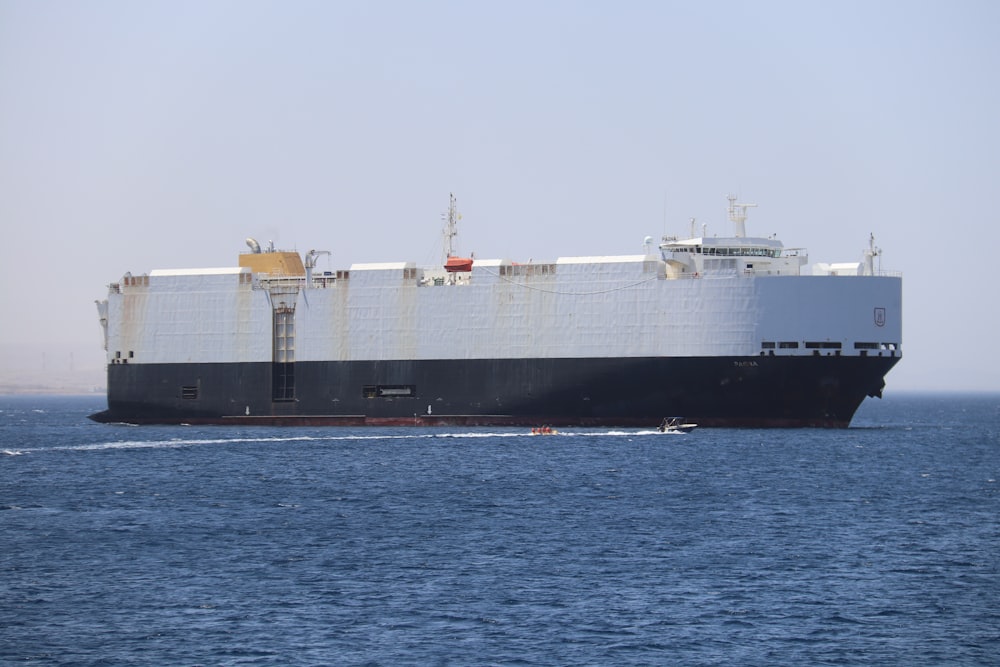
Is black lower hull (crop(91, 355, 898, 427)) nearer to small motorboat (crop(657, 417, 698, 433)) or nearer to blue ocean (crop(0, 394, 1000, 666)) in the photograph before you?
small motorboat (crop(657, 417, 698, 433))

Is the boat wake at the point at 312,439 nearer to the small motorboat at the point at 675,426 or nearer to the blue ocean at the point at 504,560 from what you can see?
the small motorboat at the point at 675,426

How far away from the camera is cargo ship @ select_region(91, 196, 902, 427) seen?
246 feet

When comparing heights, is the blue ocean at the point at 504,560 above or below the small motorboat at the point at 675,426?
below

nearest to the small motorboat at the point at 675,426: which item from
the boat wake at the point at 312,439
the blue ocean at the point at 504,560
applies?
the boat wake at the point at 312,439

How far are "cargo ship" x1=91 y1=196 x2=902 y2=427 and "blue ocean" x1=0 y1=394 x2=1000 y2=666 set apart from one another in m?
9.91

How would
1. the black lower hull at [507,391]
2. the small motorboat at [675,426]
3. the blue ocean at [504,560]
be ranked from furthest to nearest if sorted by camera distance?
1. the black lower hull at [507,391]
2. the small motorboat at [675,426]
3. the blue ocean at [504,560]

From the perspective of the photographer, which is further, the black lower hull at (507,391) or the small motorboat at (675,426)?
the black lower hull at (507,391)

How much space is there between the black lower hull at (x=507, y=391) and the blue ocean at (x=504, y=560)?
362 inches

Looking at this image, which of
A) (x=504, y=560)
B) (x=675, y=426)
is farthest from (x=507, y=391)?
(x=504, y=560)

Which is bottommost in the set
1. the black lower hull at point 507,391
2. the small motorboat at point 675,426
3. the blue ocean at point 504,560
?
the blue ocean at point 504,560

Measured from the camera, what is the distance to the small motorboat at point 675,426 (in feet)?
245

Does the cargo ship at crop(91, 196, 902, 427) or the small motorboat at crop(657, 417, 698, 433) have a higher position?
the cargo ship at crop(91, 196, 902, 427)

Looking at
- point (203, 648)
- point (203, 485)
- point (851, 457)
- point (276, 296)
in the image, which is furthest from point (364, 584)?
point (276, 296)

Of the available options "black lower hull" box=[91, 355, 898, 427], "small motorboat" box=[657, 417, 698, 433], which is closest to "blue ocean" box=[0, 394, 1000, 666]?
"small motorboat" box=[657, 417, 698, 433]
